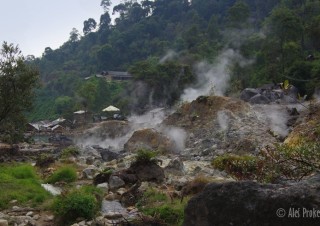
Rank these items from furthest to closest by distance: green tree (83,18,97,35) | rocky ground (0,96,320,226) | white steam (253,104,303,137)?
1. green tree (83,18,97,35)
2. white steam (253,104,303,137)
3. rocky ground (0,96,320,226)

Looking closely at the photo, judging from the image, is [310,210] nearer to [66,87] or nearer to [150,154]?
[150,154]

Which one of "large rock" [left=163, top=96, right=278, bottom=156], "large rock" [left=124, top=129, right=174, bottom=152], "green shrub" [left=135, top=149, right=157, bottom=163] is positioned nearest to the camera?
"green shrub" [left=135, top=149, right=157, bottom=163]

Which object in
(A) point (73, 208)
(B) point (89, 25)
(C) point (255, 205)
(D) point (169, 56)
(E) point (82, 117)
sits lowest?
(E) point (82, 117)

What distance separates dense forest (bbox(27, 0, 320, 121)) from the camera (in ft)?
144

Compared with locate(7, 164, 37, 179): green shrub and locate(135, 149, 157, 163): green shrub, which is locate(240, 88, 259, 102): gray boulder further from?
locate(7, 164, 37, 179): green shrub

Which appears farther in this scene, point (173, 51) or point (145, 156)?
point (173, 51)

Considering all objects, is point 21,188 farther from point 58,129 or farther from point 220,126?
point 58,129

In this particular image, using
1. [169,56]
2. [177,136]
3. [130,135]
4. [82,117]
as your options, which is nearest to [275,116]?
[177,136]

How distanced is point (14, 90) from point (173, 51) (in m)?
60.8

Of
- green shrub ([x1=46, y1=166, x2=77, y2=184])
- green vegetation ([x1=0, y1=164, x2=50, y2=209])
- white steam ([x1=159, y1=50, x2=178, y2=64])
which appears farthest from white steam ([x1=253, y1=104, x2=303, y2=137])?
white steam ([x1=159, y1=50, x2=178, y2=64])

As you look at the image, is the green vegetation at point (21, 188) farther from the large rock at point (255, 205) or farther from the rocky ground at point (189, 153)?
the large rock at point (255, 205)

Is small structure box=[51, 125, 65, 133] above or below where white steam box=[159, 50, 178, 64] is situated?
Result: below

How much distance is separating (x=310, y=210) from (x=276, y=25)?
44.0 metres

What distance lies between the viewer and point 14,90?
14578 mm
